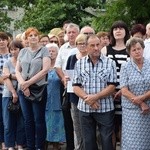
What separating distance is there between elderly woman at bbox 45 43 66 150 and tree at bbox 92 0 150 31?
3960 mm

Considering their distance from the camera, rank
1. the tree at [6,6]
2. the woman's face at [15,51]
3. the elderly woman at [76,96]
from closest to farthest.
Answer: the elderly woman at [76,96]
the woman's face at [15,51]
the tree at [6,6]

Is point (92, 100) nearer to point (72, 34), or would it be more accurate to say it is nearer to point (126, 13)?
point (72, 34)

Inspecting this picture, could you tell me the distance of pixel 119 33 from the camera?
6812 millimetres

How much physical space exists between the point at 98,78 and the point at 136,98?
0.60 meters

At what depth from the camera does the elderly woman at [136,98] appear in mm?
6082

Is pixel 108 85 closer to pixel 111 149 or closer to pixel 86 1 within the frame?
pixel 111 149

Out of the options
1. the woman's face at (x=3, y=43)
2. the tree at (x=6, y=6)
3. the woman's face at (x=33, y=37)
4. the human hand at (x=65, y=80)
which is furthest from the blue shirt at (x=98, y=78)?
the tree at (x=6, y=6)

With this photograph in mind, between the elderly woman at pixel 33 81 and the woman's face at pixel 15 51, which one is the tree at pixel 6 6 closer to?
the woman's face at pixel 15 51

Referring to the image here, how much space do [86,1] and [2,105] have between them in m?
12.1

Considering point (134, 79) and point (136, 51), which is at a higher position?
point (136, 51)

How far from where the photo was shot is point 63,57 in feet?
24.9

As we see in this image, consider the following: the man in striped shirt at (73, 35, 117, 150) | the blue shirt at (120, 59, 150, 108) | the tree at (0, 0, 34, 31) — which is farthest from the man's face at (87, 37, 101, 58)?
the tree at (0, 0, 34, 31)

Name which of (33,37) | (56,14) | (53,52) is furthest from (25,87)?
(56,14)

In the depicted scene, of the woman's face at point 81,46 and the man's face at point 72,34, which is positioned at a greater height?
the man's face at point 72,34
